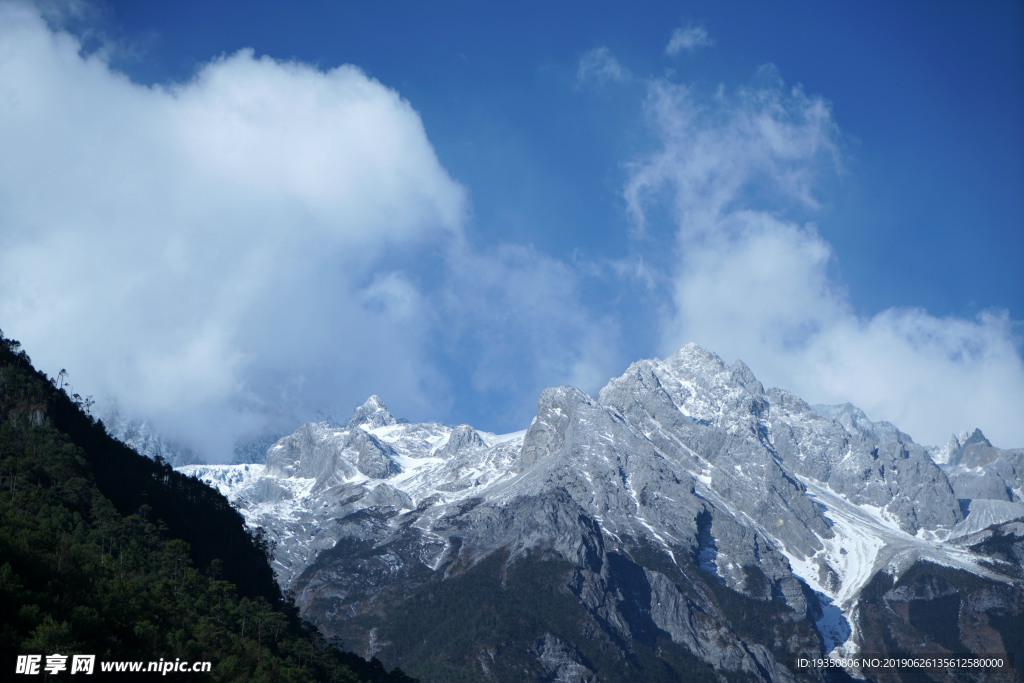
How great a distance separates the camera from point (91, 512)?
161 m

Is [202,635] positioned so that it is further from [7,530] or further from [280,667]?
[7,530]

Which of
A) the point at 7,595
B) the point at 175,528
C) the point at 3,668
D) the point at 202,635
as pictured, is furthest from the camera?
the point at 175,528

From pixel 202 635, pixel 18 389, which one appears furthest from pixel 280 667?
pixel 18 389

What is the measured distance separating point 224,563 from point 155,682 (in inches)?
3534

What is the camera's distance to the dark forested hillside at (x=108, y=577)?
362ft

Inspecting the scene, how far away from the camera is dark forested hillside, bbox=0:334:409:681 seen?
11019 cm

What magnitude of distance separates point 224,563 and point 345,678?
54033 millimetres

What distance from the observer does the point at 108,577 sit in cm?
13212

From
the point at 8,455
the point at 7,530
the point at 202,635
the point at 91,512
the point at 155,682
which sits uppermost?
the point at 8,455

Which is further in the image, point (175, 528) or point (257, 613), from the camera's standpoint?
point (175, 528)

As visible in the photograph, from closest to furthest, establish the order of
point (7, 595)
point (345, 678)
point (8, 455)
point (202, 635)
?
point (7, 595)
point (202, 635)
point (345, 678)
point (8, 455)

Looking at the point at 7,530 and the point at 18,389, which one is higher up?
the point at 18,389

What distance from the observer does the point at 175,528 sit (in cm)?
18750

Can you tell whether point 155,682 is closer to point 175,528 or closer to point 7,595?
point 7,595
